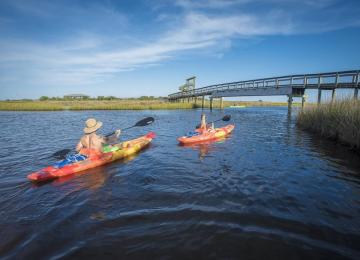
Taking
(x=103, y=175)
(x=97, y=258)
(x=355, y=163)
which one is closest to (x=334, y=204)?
(x=355, y=163)

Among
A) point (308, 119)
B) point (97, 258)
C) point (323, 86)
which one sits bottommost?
point (97, 258)

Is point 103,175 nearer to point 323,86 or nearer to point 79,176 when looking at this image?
point 79,176

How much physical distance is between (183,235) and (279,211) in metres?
2.17

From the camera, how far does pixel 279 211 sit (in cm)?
536

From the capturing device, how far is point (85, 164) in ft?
27.5

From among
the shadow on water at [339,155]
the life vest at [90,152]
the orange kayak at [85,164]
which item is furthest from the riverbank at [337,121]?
the life vest at [90,152]

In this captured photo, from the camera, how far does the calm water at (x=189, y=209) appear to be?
13.6 feet

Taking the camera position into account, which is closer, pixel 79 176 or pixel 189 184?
pixel 189 184

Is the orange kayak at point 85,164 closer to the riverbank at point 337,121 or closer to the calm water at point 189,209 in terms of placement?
the calm water at point 189,209

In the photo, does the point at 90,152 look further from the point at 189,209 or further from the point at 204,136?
the point at 204,136

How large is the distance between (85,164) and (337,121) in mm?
11213

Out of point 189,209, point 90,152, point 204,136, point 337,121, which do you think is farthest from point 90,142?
point 337,121

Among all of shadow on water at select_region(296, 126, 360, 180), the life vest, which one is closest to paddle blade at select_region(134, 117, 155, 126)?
the life vest

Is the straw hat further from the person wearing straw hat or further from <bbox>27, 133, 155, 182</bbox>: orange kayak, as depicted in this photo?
<bbox>27, 133, 155, 182</bbox>: orange kayak
